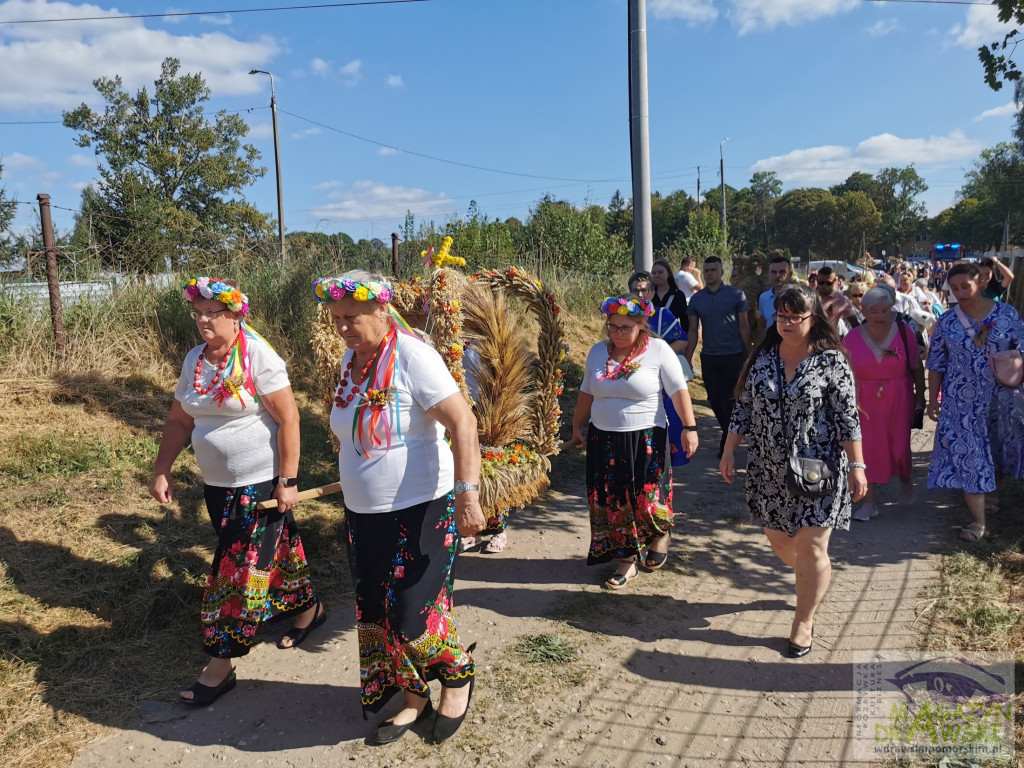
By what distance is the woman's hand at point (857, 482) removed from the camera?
3.26 metres

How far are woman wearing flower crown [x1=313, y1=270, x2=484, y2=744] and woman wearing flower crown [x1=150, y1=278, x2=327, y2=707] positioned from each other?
1.95 feet

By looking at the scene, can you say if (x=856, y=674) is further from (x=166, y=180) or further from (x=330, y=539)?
(x=166, y=180)

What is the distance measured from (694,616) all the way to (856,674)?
90 centimetres

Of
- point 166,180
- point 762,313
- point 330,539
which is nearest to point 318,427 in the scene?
point 330,539

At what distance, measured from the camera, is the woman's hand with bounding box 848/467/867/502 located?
10.7ft

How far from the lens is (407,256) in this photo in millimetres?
11617

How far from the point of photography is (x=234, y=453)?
125 inches

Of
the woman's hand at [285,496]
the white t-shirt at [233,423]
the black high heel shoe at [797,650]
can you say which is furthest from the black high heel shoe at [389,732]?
the black high heel shoe at [797,650]

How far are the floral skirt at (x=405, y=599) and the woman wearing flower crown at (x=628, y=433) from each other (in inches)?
65.4

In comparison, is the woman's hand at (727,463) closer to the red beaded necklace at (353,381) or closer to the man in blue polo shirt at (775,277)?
the red beaded necklace at (353,381)

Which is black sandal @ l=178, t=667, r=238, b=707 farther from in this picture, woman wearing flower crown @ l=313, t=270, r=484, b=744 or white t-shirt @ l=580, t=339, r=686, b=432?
white t-shirt @ l=580, t=339, r=686, b=432

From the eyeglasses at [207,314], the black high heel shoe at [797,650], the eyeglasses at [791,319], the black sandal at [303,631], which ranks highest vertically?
the eyeglasses at [207,314]

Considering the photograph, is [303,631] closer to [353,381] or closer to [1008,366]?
[353,381]

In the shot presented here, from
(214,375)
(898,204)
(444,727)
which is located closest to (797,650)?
(444,727)
